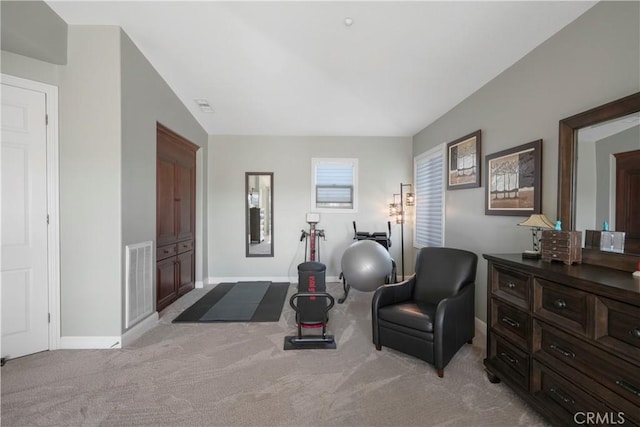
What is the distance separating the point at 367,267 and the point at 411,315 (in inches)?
47.1

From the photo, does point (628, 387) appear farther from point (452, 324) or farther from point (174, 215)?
point (174, 215)

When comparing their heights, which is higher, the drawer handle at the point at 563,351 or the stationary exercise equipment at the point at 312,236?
Result: the stationary exercise equipment at the point at 312,236

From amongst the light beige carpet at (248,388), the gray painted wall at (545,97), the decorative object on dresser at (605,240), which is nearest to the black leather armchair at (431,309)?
the light beige carpet at (248,388)

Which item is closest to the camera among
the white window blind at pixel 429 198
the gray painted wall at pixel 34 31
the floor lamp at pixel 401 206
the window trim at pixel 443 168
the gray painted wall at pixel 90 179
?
the gray painted wall at pixel 34 31

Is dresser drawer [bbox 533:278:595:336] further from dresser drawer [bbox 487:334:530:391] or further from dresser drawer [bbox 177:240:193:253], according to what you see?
dresser drawer [bbox 177:240:193:253]

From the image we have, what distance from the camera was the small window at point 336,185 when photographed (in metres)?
4.95

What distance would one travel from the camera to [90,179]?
246cm

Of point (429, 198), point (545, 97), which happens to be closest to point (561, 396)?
point (545, 97)

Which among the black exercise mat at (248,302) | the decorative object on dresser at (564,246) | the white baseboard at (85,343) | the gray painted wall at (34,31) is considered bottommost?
the black exercise mat at (248,302)

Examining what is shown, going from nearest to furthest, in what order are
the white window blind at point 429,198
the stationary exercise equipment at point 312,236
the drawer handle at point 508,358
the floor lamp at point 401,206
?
the drawer handle at point 508,358, the white window blind at point 429,198, the stationary exercise equipment at point 312,236, the floor lamp at point 401,206

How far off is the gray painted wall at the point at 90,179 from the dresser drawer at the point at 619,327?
12.2 ft

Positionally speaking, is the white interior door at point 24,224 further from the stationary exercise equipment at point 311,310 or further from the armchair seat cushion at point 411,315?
the armchair seat cushion at point 411,315

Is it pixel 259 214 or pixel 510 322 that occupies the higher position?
pixel 259 214

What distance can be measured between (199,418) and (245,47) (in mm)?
3281
